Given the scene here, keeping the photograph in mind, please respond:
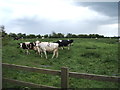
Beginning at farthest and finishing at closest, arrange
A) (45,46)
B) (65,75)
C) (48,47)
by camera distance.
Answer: (45,46), (48,47), (65,75)

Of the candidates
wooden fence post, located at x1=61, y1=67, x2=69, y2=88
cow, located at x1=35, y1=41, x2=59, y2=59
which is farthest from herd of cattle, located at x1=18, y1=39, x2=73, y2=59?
wooden fence post, located at x1=61, y1=67, x2=69, y2=88

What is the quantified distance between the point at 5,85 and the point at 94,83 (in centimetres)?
443

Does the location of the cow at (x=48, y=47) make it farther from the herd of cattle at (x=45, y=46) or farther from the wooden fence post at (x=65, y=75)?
the wooden fence post at (x=65, y=75)

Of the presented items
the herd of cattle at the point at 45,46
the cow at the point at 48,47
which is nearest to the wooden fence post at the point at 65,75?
the herd of cattle at the point at 45,46

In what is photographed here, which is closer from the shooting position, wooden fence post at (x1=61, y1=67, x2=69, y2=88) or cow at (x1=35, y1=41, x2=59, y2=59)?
wooden fence post at (x1=61, y1=67, x2=69, y2=88)

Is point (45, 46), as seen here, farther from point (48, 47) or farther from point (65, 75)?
point (65, 75)

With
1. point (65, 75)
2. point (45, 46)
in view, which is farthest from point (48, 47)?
point (65, 75)

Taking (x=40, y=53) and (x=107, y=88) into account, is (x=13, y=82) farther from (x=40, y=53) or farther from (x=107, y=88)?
(x=40, y=53)

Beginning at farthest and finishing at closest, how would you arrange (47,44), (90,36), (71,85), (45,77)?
(90,36), (47,44), (45,77), (71,85)

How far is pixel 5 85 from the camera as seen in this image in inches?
347

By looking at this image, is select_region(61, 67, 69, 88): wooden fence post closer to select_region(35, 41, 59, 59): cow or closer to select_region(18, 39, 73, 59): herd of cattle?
select_region(18, 39, 73, 59): herd of cattle

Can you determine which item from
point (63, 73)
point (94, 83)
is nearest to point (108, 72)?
point (94, 83)

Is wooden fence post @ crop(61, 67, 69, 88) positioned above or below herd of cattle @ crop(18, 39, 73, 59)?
below

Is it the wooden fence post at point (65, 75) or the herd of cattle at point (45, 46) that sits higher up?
the herd of cattle at point (45, 46)
